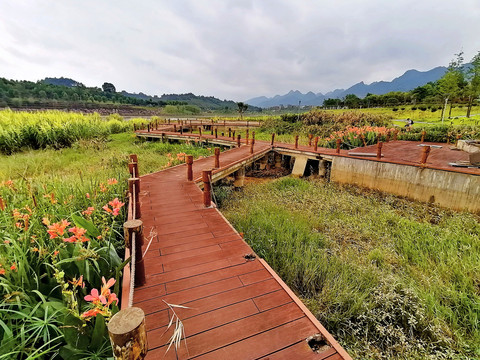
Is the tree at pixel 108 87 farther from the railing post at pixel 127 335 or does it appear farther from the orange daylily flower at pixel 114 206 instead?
the railing post at pixel 127 335

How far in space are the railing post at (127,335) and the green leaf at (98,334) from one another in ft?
2.80

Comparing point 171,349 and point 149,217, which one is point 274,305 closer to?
point 171,349

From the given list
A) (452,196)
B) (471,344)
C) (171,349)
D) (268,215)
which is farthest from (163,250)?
(452,196)

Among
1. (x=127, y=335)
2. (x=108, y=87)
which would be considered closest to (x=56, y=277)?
(x=127, y=335)

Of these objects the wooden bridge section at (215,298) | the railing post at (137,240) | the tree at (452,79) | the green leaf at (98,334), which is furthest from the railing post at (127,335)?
the tree at (452,79)

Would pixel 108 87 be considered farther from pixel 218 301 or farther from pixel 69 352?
pixel 69 352

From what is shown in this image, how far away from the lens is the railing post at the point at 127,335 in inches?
38.9

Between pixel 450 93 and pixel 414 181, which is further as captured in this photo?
pixel 450 93

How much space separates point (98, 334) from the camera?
67.4 inches

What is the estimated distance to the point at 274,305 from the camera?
2.34 meters

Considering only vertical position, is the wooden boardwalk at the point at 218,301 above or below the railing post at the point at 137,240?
below

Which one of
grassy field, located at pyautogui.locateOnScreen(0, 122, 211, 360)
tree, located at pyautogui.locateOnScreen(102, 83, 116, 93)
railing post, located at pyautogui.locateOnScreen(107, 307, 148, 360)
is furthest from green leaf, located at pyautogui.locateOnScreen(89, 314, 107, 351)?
tree, located at pyautogui.locateOnScreen(102, 83, 116, 93)

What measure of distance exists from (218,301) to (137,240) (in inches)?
41.1

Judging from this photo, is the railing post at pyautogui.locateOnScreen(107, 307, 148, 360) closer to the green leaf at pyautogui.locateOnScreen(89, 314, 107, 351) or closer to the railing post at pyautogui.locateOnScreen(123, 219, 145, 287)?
the green leaf at pyautogui.locateOnScreen(89, 314, 107, 351)
